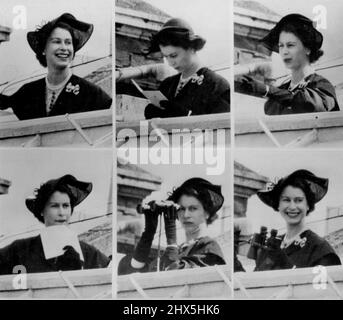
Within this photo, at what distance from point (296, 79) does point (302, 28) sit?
0.21m

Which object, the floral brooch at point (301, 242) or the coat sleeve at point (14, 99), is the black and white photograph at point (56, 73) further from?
the floral brooch at point (301, 242)

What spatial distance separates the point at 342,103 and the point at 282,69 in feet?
0.91

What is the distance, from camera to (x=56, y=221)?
116 inches

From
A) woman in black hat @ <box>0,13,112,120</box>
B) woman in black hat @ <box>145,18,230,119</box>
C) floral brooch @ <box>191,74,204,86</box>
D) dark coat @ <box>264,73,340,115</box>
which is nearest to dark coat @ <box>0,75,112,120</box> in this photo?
woman in black hat @ <box>0,13,112,120</box>

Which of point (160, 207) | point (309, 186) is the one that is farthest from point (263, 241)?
point (160, 207)

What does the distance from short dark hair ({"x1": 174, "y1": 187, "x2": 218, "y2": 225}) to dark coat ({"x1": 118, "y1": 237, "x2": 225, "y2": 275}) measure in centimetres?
9

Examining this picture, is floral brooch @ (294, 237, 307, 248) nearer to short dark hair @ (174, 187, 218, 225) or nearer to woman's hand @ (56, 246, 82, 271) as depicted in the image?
short dark hair @ (174, 187, 218, 225)

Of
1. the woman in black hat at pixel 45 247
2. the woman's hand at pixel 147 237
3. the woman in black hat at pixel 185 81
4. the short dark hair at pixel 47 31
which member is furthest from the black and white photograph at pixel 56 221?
the short dark hair at pixel 47 31

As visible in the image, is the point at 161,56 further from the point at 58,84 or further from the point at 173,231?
the point at 173,231

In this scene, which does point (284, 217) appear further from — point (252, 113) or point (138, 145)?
point (138, 145)

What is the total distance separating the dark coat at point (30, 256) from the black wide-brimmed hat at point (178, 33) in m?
0.86

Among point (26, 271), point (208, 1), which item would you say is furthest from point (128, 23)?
point (26, 271)

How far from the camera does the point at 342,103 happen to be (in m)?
2.93

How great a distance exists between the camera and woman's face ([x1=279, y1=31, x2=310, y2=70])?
2.94m
